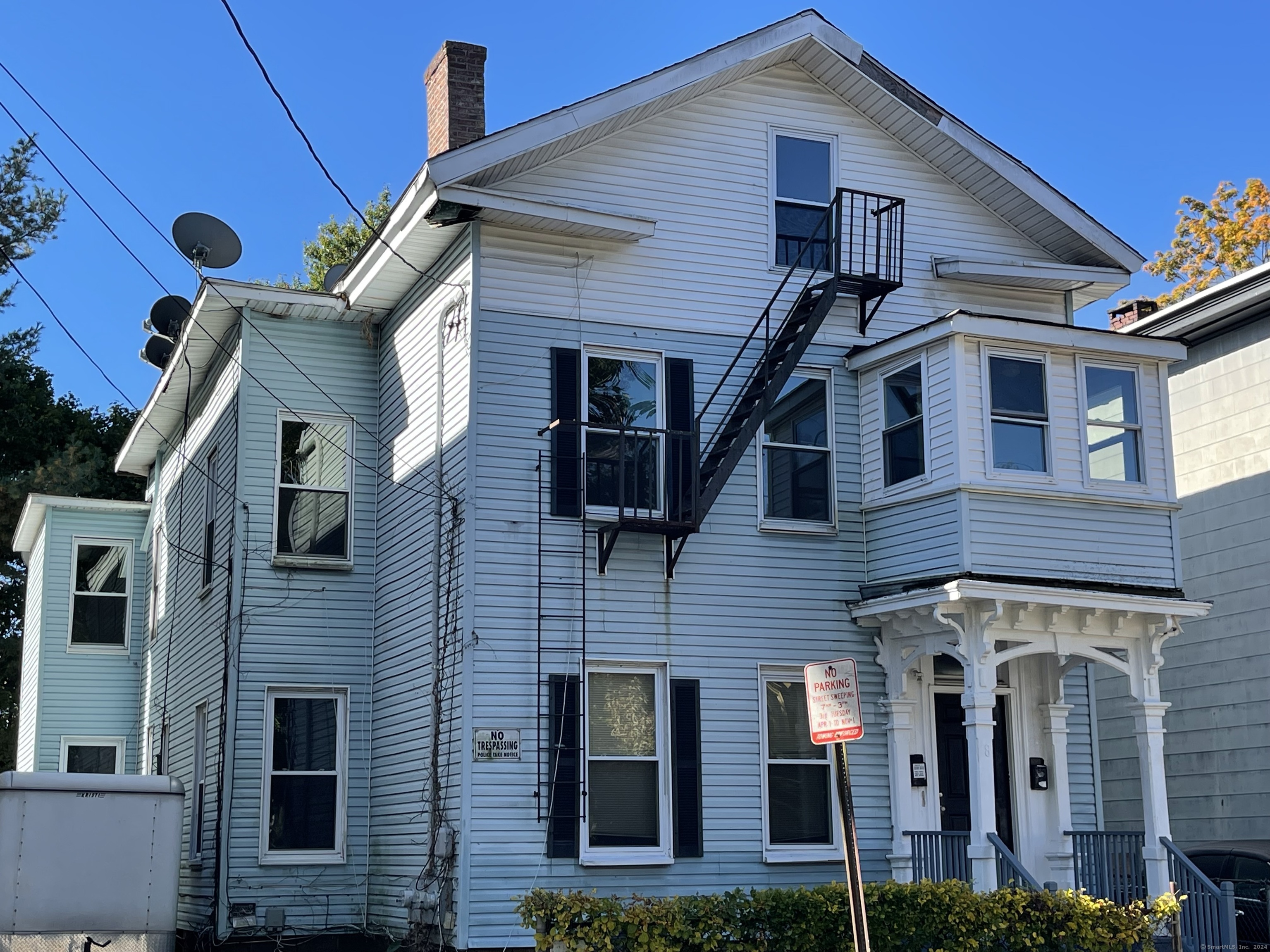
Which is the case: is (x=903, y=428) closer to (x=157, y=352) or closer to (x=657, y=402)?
(x=657, y=402)

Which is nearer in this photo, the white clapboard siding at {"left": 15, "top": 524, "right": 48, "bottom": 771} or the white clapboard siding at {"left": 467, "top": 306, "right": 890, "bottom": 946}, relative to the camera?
the white clapboard siding at {"left": 467, "top": 306, "right": 890, "bottom": 946}

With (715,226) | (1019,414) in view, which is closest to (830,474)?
(1019,414)

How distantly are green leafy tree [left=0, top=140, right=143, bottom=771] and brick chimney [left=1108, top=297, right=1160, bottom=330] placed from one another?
2218 cm

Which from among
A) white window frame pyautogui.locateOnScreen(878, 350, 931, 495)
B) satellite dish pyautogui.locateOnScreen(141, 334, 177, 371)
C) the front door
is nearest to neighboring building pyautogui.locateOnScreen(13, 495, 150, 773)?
satellite dish pyautogui.locateOnScreen(141, 334, 177, 371)

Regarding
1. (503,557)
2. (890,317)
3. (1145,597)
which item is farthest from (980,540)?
(503,557)

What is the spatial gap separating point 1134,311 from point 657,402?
9.57 meters

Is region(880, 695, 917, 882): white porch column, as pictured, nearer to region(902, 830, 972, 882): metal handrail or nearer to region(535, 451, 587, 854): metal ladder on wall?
region(902, 830, 972, 882): metal handrail

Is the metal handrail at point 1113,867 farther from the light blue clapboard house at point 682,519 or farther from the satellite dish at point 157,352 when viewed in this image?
the satellite dish at point 157,352

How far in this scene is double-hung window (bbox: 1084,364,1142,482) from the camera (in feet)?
53.0

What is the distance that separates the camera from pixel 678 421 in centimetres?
1592

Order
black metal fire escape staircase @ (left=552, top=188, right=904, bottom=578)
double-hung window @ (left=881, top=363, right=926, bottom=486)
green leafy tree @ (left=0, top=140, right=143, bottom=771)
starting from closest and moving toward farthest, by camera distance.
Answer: black metal fire escape staircase @ (left=552, top=188, right=904, bottom=578) → double-hung window @ (left=881, top=363, right=926, bottom=486) → green leafy tree @ (left=0, top=140, right=143, bottom=771)

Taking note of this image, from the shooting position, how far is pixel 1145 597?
15406 millimetres

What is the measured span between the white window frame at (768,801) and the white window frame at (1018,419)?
9.83 feet

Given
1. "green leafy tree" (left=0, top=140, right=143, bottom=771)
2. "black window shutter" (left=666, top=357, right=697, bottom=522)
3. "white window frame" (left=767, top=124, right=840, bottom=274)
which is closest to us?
"black window shutter" (left=666, top=357, right=697, bottom=522)
